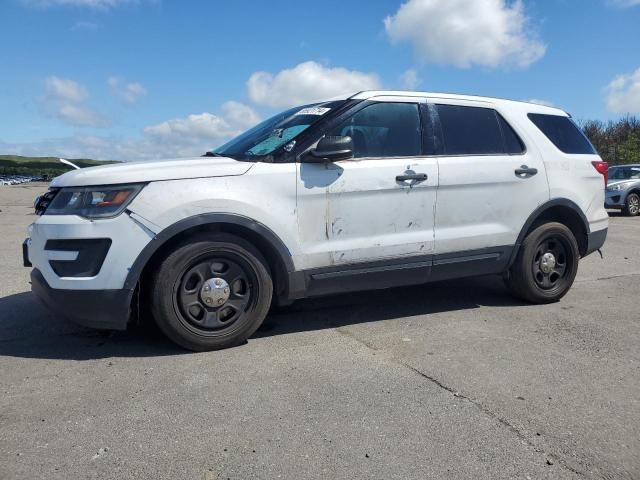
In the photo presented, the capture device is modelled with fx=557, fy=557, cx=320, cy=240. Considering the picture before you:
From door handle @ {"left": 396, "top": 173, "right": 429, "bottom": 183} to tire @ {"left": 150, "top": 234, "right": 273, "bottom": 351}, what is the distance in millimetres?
1267

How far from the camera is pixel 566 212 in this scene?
214 inches

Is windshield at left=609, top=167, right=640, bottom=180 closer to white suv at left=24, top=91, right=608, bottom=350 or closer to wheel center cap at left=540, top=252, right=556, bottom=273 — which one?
white suv at left=24, top=91, right=608, bottom=350

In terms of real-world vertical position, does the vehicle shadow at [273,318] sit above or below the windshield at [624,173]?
below

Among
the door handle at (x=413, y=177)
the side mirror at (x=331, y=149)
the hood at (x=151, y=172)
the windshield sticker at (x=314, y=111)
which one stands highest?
the windshield sticker at (x=314, y=111)

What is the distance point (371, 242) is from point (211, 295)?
130 centimetres

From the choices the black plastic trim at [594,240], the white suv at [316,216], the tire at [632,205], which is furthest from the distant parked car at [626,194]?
the white suv at [316,216]

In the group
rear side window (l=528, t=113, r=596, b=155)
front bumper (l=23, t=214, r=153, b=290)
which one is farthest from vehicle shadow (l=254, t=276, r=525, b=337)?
rear side window (l=528, t=113, r=596, b=155)

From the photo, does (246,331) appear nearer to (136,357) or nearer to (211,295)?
(211,295)

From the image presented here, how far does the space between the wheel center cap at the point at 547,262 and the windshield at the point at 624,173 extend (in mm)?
14134

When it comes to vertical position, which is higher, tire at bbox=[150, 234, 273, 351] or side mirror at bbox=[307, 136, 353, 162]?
side mirror at bbox=[307, 136, 353, 162]

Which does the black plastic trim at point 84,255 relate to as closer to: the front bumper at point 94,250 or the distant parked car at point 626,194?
the front bumper at point 94,250

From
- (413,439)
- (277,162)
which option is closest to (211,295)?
(277,162)

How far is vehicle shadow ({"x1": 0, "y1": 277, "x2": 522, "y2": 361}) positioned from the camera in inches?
159

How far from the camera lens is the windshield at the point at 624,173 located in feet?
56.7
